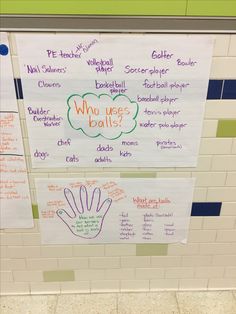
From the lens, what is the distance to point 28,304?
1920 mm

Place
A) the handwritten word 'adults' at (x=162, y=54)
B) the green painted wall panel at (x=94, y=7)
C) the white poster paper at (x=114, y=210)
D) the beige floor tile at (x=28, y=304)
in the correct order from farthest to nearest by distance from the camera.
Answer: the beige floor tile at (x=28, y=304), the white poster paper at (x=114, y=210), the handwritten word 'adults' at (x=162, y=54), the green painted wall panel at (x=94, y=7)

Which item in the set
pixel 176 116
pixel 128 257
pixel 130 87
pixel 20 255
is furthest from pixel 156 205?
pixel 20 255

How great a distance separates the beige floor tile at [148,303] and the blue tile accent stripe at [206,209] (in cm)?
57

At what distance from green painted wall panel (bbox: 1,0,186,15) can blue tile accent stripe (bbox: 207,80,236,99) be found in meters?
0.35

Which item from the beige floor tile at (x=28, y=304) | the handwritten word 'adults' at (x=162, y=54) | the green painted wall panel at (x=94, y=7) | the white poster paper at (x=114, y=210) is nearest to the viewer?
the green painted wall panel at (x=94, y=7)

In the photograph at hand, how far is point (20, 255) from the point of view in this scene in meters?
1.87

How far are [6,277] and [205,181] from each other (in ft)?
4.21

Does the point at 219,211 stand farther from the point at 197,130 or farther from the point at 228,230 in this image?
the point at 197,130

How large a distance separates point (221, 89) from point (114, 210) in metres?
0.82

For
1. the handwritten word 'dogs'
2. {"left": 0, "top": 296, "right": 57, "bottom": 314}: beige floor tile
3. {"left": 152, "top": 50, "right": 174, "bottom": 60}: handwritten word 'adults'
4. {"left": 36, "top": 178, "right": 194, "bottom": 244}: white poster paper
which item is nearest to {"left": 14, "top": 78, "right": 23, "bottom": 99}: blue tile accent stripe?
the handwritten word 'dogs'

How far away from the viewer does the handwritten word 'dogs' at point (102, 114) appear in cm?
150

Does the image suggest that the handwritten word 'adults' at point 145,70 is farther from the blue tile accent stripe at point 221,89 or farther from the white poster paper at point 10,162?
the white poster paper at point 10,162

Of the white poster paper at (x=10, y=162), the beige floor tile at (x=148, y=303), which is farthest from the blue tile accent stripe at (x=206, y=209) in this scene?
the white poster paper at (x=10, y=162)

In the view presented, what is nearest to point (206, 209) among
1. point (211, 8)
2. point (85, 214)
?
point (85, 214)
